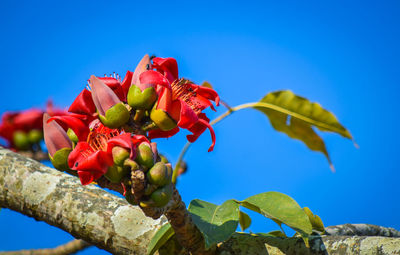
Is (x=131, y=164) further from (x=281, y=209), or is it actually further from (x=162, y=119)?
(x=281, y=209)

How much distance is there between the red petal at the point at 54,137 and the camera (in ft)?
3.55

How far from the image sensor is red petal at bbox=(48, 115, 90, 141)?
3.53 ft

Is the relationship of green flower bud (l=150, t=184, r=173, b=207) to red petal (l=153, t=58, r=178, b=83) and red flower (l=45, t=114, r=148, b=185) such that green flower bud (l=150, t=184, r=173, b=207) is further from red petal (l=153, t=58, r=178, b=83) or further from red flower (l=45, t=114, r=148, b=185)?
red petal (l=153, t=58, r=178, b=83)

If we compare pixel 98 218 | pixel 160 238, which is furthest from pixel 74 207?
pixel 160 238

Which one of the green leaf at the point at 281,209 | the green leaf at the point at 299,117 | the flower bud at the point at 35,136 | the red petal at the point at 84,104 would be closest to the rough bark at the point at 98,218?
the green leaf at the point at 281,209

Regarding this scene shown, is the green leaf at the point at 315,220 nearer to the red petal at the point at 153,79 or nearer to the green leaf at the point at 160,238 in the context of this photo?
the green leaf at the point at 160,238

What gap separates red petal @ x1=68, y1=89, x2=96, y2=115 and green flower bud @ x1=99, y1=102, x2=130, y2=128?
67 mm

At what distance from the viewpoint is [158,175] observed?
971mm

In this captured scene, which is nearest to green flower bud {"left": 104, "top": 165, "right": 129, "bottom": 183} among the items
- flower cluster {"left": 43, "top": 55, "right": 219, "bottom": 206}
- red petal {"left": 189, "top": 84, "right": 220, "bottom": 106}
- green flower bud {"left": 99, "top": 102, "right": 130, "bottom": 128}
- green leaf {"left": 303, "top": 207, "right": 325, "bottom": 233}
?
flower cluster {"left": 43, "top": 55, "right": 219, "bottom": 206}

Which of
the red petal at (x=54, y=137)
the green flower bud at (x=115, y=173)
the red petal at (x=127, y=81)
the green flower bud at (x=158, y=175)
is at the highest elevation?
the red petal at (x=127, y=81)

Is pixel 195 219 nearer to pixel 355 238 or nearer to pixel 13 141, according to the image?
pixel 355 238

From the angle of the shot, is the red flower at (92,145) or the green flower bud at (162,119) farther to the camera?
the green flower bud at (162,119)

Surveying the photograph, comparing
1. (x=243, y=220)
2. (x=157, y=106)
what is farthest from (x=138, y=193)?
(x=243, y=220)

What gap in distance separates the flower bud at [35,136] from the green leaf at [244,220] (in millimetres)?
1991
